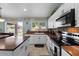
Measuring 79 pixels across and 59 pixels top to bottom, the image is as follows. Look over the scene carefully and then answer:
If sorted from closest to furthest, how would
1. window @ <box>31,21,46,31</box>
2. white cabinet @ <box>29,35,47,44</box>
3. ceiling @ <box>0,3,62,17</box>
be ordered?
ceiling @ <box>0,3,62,17</box>
white cabinet @ <box>29,35,47,44</box>
window @ <box>31,21,46,31</box>

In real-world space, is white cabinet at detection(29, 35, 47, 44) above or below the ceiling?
below

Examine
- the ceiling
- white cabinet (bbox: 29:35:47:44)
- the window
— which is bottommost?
white cabinet (bbox: 29:35:47:44)

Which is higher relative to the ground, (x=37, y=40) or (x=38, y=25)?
(x=38, y=25)

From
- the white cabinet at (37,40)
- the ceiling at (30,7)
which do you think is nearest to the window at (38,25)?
the white cabinet at (37,40)

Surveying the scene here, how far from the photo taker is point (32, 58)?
109cm

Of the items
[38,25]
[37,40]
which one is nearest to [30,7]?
[37,40]

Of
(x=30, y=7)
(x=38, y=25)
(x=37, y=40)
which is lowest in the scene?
(x=37, y=40)

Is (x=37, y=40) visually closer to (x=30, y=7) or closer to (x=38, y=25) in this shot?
(x=38, y=25)

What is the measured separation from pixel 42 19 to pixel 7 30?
2.52 m

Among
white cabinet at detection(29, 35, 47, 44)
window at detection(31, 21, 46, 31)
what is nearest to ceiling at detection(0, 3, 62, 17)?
white cabinet at detection(29, 35, 47, 44)

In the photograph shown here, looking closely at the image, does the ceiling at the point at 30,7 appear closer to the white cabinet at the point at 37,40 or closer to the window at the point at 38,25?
the white cabinet at the point at 37,40

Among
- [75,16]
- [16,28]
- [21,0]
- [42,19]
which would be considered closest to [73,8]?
[75,16]

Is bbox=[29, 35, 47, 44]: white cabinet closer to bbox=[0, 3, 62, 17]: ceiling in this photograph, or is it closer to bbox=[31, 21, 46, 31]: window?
bbox=[31, 21, 46, 31]: window

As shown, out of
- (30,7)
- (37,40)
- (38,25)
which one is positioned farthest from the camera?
(38,25)
